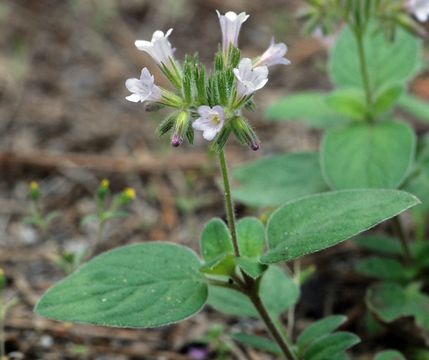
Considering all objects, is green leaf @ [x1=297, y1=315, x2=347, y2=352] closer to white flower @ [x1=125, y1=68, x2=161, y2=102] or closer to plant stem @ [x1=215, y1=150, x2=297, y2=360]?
plant stem @ [x1=215, y1=150, x2=297, y2=360]

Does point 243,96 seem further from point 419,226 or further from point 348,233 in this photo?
point 419,226

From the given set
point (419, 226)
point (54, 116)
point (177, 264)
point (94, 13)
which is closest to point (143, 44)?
point (177, 264)

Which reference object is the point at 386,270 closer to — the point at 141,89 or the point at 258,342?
the point at 258,342

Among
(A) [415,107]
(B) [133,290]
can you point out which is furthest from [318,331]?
(A) [415,107]

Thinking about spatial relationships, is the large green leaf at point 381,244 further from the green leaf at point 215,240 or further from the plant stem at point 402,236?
the green leaf at point 215,240

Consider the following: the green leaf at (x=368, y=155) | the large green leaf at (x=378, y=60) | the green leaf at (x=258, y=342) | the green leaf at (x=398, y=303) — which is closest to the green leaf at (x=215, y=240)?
the green leaf at (x=258, y=342)

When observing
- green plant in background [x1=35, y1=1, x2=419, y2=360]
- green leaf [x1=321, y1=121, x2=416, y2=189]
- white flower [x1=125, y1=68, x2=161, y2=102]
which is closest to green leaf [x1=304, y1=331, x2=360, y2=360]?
green plant in background [x1=35, y1=1, x2=419, y2=360]
